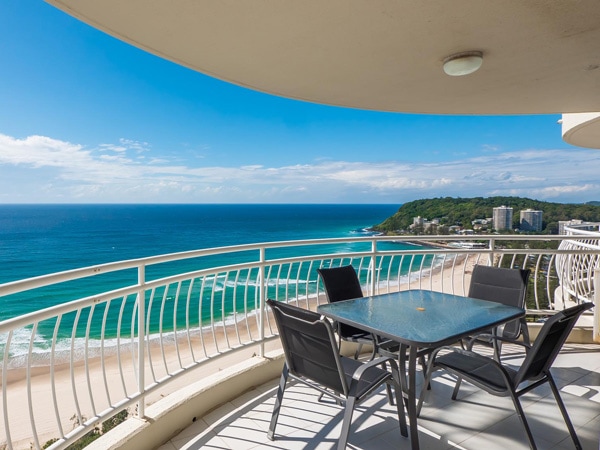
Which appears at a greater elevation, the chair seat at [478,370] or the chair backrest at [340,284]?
the chair backrest at [340,284]

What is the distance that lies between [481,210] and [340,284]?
14.5 m

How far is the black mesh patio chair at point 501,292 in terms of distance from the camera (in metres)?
3.01

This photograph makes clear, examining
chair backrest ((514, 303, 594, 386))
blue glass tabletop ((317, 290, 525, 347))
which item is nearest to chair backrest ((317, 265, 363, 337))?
blue glass tabletop ((317, 290, 525, 347))

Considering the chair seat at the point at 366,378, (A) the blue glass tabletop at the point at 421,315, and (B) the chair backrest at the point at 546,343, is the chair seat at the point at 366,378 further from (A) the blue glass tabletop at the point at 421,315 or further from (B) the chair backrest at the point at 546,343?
(B) the chair backrest at the point at 546,343

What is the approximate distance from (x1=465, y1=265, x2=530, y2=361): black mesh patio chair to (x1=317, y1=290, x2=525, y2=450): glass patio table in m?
0.40

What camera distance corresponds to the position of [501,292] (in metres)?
3.24

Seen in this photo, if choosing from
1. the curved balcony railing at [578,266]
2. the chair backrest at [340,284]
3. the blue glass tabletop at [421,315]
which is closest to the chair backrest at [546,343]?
the blue glass tabletop at [421,315]

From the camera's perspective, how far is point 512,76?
2789 mm

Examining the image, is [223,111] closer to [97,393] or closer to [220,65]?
[97,393]

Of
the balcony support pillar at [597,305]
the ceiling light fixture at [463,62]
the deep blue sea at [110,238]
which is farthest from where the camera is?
the deep blue sea at [110,238]

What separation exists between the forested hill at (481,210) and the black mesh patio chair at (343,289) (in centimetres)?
814

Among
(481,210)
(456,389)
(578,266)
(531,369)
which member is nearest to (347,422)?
(531,369)

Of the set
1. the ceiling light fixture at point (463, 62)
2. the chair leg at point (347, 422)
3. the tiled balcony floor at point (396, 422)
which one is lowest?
the tiled balcony floor at point (396, 422)

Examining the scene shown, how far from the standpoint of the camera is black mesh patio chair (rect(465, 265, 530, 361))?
3.01 meters
